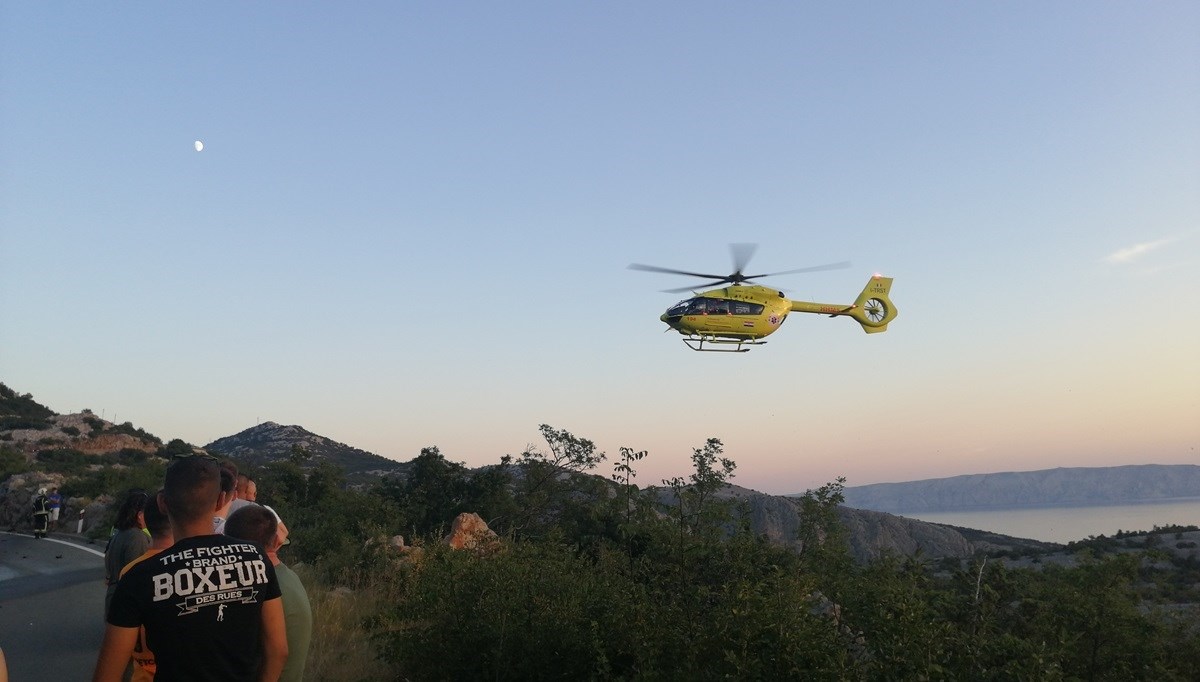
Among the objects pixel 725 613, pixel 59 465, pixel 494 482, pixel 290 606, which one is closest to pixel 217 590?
pixel 290 606

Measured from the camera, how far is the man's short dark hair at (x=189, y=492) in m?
3.90

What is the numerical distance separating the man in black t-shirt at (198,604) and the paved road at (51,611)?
249 inches

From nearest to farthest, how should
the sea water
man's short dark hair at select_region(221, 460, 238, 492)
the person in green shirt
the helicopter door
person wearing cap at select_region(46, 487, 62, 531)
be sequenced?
the person in green shirt → man's short dark hair at select_region(221, 460, 238, 492) → the helicopter door → person wearing cap at select_region(46, 487, 62, 531) → the sea water

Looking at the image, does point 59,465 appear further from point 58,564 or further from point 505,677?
point 505,677

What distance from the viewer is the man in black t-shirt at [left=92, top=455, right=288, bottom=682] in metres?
3.53

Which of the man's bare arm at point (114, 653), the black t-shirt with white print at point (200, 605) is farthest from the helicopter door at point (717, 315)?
the man's bare arm at point (114, 653)

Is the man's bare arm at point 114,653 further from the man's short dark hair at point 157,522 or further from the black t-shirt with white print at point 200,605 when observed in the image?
the man's short dark hair at point 157,522

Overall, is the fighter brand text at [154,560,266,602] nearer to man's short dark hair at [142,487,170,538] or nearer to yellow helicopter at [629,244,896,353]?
man's short dark hair at [142,487,170,538]

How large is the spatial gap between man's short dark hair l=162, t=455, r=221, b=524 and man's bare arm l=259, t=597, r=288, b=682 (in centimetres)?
58

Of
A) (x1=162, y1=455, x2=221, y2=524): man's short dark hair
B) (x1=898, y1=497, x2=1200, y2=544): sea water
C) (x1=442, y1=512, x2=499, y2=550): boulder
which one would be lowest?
(x1=898, y1=497, x2=1200, y2=544): sea water

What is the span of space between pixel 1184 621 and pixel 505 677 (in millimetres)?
7123

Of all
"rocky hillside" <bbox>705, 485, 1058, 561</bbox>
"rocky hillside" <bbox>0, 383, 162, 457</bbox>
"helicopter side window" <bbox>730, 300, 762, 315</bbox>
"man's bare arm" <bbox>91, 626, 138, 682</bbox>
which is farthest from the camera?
"rocky hillside" <bbox>705, 485, 1058, 561</bbox>

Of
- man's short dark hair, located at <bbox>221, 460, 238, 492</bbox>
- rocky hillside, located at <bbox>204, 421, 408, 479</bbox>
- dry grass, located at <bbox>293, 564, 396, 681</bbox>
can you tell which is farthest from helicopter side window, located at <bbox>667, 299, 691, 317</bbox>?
rocky hillside, located at <bbox>204, 421, 408, 479</bbox>

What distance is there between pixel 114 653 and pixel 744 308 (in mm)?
23144
